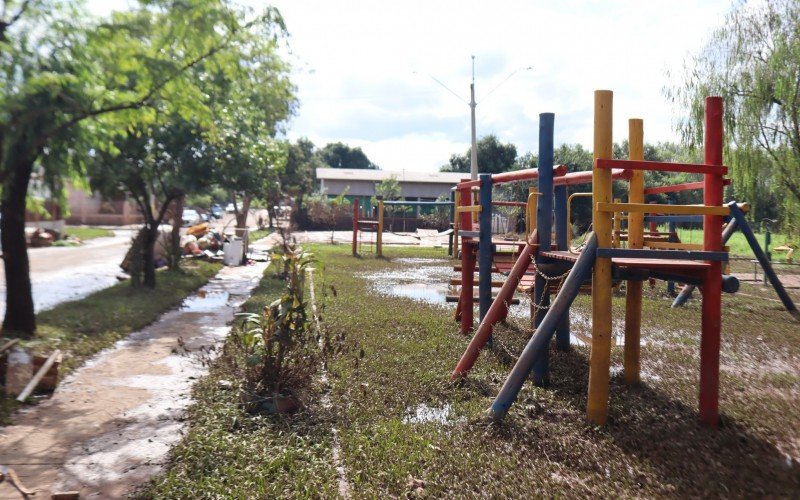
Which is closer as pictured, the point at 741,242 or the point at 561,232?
the point at 561,232

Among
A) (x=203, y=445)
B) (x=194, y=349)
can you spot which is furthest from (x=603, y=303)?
(x=194, y=349)

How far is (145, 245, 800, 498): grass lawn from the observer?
4078 millimetres

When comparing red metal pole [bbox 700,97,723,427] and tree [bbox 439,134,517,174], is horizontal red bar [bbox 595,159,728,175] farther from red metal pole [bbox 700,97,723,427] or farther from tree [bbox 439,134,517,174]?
tree [bbox 439,134,517,174]

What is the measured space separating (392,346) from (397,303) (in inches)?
146

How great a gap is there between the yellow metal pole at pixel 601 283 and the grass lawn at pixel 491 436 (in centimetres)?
23

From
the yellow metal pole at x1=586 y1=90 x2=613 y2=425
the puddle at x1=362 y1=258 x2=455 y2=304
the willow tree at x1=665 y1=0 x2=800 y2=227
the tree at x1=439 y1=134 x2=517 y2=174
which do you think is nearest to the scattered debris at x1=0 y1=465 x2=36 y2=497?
the yellow metal pole at x1=586 y1=90 x2=613 y2=425

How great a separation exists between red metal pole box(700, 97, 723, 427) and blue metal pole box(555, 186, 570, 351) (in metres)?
2.36

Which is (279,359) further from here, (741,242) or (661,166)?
(741,242)

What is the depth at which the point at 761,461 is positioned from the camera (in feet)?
14.4

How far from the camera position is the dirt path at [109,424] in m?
4.36

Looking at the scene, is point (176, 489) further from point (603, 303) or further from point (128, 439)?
point (603, 303)

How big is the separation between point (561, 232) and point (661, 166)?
8.89 feet

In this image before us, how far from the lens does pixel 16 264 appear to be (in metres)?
8.12

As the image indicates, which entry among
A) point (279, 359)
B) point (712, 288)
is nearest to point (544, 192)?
Answer: point (712, 288)
